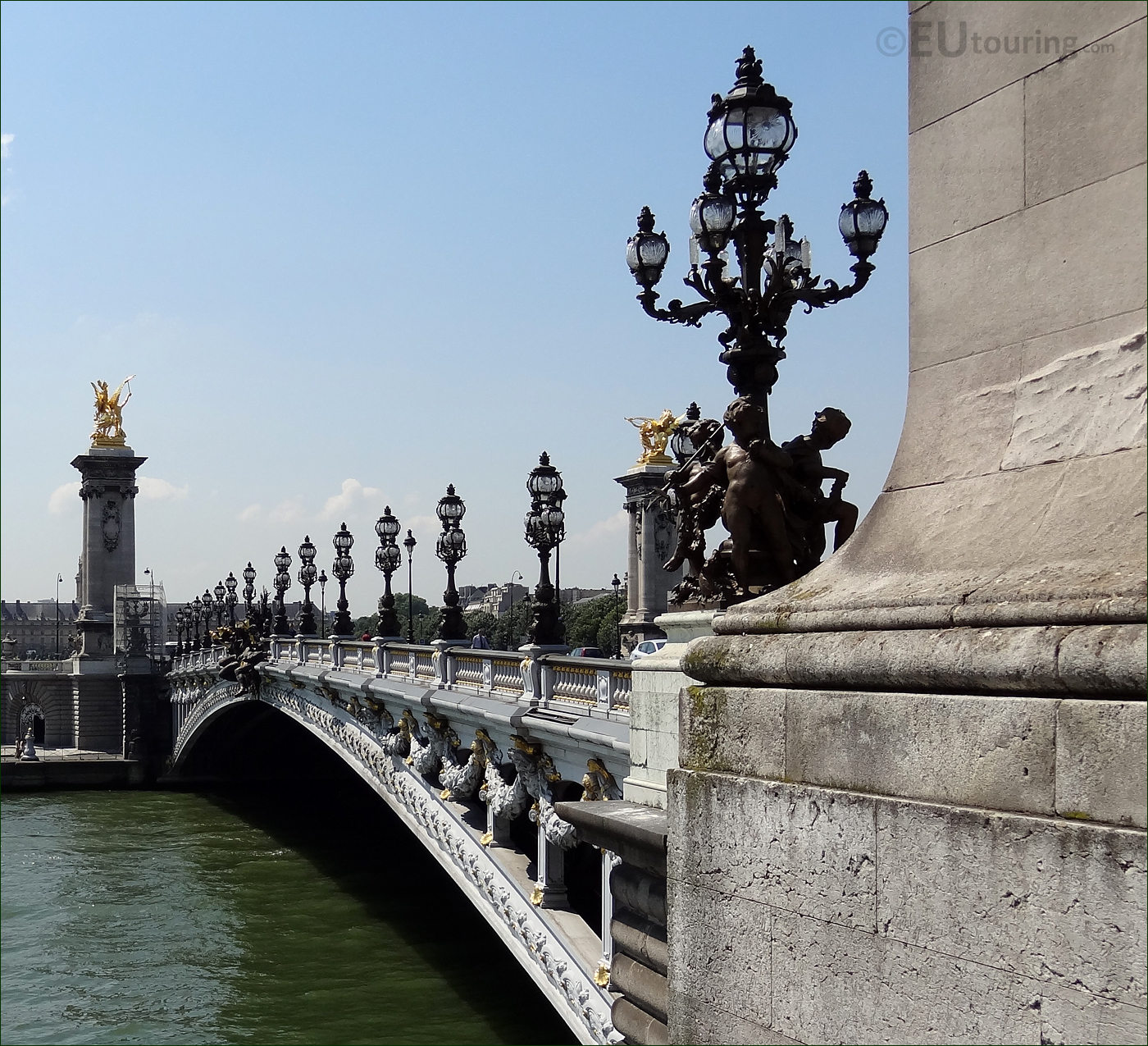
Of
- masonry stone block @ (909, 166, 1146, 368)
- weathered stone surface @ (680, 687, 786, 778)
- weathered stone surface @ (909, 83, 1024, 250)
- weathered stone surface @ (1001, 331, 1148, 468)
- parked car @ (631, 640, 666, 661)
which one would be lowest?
weathered stone surface @ (680, 687, 786, 778)

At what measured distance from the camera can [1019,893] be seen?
151 inches

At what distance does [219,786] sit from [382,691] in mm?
35950

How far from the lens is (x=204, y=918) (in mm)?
30484

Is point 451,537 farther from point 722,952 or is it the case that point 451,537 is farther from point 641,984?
point 722,952

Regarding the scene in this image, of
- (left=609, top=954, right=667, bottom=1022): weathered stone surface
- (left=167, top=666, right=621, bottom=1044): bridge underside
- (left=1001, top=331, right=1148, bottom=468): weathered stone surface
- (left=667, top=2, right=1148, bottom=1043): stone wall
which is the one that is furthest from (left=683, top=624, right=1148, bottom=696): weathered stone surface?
(left=167, top=666, right=621, bottom=1044): bridge underside

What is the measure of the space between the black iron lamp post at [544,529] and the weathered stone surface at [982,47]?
1108 centimetres

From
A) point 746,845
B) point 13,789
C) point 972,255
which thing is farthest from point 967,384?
point 13,789

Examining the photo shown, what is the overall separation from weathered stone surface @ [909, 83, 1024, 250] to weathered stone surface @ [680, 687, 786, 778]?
1.79 meters

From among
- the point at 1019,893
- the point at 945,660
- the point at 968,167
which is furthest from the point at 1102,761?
the point at 968,167

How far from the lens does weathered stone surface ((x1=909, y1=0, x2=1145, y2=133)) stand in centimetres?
438

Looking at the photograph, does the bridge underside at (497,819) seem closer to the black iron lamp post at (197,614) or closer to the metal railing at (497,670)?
the metal railing at (497,670)

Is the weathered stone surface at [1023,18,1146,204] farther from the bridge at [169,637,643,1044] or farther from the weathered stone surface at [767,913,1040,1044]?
the bridge at [169,637,643,1044]

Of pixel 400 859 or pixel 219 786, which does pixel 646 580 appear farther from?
pixel 400 859

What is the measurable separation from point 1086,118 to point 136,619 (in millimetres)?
70491
